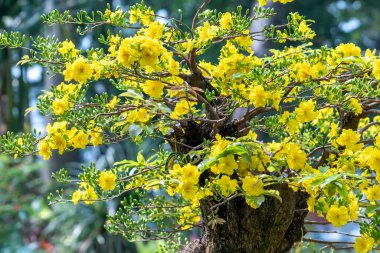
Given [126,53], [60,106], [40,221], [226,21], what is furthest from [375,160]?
[40,221]

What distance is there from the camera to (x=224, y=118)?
1.57m

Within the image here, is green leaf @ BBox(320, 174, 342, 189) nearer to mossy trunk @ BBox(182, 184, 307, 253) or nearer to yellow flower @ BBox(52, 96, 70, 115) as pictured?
mossy trunk @ BBox(182, 184, 307, 253)

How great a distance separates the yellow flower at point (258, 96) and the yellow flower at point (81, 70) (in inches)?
13.0

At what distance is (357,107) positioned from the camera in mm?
1550

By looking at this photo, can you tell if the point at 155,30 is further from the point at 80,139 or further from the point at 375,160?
the point at 375,160

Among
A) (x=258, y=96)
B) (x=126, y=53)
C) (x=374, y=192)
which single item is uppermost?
(x=126, y=53)

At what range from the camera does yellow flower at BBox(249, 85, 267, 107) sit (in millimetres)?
1464

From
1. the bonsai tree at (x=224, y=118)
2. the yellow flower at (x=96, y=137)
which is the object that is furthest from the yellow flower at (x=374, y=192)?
the yellow flower at (x=96, y=137)

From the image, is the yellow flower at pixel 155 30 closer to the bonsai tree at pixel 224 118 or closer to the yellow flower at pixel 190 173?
the bonsai tree at pixel 224 118

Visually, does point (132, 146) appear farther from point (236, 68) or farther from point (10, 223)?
point (236, 68)

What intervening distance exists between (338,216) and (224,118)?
32 centimetres

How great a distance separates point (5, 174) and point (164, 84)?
4164 mm

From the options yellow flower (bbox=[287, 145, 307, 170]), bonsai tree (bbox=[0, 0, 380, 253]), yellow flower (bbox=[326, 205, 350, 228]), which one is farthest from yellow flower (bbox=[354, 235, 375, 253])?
yellow flower (bbox=[287, 145, 307, 170])

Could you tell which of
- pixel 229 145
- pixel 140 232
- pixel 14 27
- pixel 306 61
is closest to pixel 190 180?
pixel 229 145
